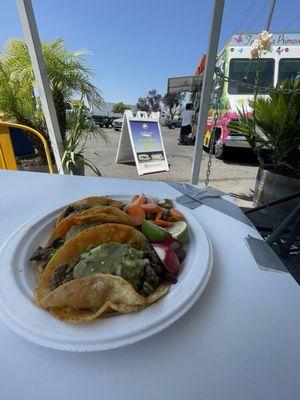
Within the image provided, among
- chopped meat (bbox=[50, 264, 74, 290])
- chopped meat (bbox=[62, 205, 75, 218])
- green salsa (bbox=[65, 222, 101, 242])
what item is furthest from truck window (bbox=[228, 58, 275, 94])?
chopped meat (bbox=[50, 264, 74, 290])

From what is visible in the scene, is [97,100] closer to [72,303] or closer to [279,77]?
[72,303]

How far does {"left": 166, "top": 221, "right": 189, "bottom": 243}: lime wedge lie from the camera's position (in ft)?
2.94

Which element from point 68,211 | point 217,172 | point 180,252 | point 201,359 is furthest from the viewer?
point 217,172

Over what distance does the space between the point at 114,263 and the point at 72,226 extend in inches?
11.2

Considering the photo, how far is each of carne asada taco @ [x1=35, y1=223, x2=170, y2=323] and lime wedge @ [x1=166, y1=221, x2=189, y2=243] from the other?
0.48 feet

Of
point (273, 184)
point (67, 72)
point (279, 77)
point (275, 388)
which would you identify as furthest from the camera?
point (279, 77)

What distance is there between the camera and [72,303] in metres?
0.57

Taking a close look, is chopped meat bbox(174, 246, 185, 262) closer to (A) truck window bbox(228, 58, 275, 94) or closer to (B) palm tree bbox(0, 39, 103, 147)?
(B) palm tree bbox(0, 39, 103, 147)

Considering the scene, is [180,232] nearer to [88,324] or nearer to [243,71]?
[88,324]

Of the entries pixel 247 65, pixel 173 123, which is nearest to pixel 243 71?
pixel 247 65

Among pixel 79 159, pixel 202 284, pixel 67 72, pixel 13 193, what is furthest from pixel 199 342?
→ pixel 67 72

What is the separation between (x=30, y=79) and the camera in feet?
10.4

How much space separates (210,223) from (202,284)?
17.8 inches

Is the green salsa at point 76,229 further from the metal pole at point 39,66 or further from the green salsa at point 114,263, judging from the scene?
the metal pole at point 39,66
